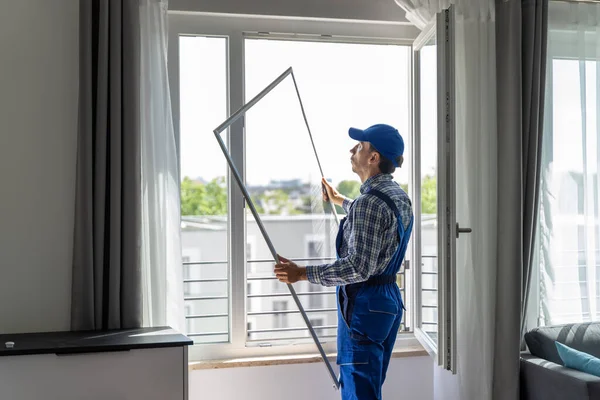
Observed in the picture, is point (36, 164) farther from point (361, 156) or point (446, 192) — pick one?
point (446, 192)

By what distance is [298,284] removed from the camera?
8.80 ft

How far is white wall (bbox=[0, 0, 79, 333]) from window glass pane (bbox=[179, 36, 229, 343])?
18.9 inches

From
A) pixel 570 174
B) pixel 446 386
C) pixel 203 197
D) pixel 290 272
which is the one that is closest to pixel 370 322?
pixel 290 272

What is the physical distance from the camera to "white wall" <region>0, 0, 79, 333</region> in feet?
8.62

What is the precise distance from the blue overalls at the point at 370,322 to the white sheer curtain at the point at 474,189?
0.64 metres

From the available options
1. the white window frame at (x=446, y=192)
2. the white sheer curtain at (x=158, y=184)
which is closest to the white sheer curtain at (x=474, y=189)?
the white window frame at (x=446, y=192)

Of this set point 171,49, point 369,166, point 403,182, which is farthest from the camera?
point 403,182

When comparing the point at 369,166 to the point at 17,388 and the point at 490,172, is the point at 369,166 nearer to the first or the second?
the point at 490,172

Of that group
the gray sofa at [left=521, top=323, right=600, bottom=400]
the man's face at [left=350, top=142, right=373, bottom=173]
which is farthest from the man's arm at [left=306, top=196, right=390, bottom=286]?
the gray sofa at [left=521, top=323, right=600, bottom=400]

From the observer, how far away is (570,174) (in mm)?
3090

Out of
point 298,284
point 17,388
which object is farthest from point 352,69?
point 17,388

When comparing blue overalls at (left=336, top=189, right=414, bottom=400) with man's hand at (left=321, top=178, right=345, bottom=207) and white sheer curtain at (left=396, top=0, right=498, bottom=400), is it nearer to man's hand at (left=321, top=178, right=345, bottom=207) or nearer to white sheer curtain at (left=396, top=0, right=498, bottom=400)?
man's hand at (left=321, top=178, right=345, bottom=207)

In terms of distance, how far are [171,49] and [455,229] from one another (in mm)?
1425

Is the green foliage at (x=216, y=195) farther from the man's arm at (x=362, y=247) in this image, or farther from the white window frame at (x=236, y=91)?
the man's arm at (x=362, y=247)
